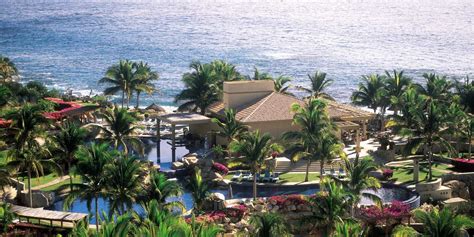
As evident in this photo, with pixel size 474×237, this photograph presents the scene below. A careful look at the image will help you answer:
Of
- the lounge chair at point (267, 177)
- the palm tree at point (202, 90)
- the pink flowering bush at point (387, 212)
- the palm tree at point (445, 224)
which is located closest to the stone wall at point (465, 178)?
the pink flowering bush at point (387, 212)

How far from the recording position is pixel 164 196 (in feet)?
124

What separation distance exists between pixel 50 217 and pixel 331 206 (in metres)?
14.5

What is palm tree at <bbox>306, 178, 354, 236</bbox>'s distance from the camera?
121 feet

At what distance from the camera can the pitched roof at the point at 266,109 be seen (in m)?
58.2

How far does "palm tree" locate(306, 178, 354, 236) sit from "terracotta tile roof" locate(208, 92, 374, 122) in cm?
2043

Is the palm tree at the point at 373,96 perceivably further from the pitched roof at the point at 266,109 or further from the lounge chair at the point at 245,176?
the lounge chair at the point at 245,176

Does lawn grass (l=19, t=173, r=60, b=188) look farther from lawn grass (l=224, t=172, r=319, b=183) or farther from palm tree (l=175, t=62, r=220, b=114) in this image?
palm tree (l=175, t=62, r=220, b=114)

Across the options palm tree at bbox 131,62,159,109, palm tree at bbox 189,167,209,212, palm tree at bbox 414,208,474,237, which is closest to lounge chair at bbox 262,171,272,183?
palm tree at bbox 189,167,209,212

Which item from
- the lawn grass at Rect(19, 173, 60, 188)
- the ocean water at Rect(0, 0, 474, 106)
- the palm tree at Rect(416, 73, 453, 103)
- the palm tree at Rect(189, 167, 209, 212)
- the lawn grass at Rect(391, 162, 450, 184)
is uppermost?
the palm tree at Rect(416, 73, 453, 103)

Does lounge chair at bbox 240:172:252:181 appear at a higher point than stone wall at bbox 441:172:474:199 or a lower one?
lower

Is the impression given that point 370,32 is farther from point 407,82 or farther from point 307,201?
point 307,201

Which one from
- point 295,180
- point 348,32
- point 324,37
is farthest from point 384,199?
point 348,32

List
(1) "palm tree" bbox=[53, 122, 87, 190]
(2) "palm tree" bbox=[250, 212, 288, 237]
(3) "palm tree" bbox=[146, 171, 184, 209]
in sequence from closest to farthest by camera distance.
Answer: (2) "palm tree" bbox=[250, 212, 288, 237], (3) "palm tree" bbox=[146, 171, 184, 209], (1) "palm tree" bbox=[53, 122, 87, 190]

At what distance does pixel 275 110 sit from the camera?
195 ft
